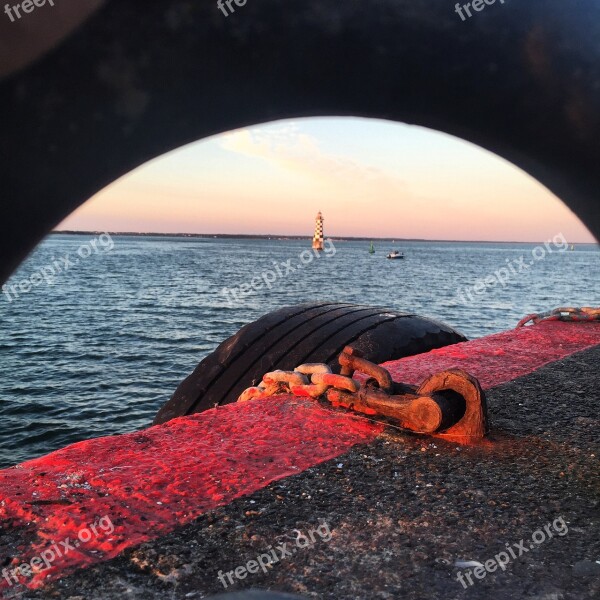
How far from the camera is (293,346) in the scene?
5.77 m

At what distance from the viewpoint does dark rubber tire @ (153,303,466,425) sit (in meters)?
5.57

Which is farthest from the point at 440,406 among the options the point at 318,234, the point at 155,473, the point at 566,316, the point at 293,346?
the point at 318,234

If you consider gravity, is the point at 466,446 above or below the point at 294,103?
below

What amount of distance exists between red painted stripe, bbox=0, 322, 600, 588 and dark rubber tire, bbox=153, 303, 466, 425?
8.21 ft

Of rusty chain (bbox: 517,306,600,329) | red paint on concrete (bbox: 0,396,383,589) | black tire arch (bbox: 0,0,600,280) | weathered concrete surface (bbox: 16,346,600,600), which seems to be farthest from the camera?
rusty chain (bbox: 517,306,600,329)

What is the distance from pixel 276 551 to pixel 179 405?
4.14m

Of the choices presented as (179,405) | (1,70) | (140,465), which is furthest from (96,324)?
(1,70)

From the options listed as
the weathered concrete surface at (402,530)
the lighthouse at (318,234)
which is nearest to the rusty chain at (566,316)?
the weathered concrete surface at (402,530)

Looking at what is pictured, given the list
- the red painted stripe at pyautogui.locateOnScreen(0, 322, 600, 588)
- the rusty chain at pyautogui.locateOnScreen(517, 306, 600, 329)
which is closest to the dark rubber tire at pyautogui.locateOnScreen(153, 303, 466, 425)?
the rusty chain at pyautogui.locateOnScreen(517, 306, 600, 329)

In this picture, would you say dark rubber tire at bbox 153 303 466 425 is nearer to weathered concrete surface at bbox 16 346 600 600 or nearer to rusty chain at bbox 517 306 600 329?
rusty chain at bbox 517 306 600 329

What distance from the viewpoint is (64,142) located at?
53 centimetres

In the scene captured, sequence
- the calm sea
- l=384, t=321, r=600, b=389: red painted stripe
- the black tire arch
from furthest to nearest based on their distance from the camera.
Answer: the calm sea → l=384, t=321, r=600, b=389: red painted stripe → the black tire arch

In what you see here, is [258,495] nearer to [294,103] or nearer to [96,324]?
[294,103]

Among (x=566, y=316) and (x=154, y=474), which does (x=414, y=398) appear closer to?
(x=154, y=474)
